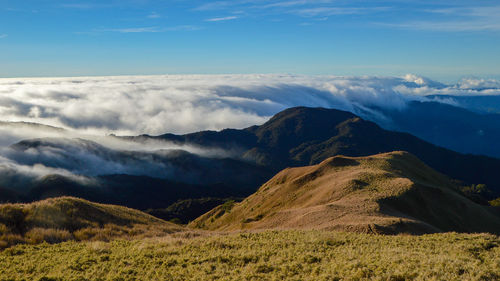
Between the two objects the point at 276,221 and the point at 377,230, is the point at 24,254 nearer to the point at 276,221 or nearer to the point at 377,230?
the point at 377,230

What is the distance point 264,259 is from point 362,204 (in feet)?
80.5

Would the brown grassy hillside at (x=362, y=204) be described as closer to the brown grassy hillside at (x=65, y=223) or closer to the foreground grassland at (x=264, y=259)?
the foreground grassland at (x=264, y=259)

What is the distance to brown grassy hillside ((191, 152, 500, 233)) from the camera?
109 ft

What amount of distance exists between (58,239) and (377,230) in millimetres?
23043

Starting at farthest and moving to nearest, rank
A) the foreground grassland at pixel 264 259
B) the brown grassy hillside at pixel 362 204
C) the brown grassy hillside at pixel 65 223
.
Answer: the brown grassy hillside at pixel 362 204
the brown grassy hillside at pixel 65 223
the foreground grassland at pixel 264 259

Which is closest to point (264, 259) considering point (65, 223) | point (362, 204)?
point (65, 223)

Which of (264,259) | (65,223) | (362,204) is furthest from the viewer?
(362,204)

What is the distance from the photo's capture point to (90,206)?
29.4 m

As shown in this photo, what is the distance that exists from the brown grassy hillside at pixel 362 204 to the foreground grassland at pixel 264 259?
28.2 ft

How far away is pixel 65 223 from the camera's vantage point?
2536 centimetres

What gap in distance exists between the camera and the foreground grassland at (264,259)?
14.5 metres

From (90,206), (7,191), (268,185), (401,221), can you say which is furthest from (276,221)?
(7,191)

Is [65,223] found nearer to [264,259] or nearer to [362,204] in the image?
[264,259]

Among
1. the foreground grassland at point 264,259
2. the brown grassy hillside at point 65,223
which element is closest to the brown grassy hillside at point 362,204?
the foreground grassland at point 264,259
